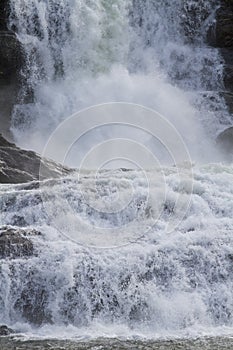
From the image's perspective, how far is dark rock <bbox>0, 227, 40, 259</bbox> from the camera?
10.1 m

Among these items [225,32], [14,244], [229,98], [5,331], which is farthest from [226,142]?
[5,331]

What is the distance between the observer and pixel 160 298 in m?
9.95

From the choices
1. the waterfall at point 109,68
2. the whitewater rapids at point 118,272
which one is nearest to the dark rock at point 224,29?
the waterfall at point 109,68

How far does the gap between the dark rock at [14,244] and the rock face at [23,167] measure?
4575mm

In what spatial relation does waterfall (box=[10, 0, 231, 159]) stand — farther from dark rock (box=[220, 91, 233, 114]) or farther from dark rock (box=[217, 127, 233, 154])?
dark rock (box=[217, 127, 233, 154])

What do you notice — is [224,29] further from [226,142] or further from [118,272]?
[118,272]

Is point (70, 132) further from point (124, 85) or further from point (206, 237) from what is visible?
point (206, 237)

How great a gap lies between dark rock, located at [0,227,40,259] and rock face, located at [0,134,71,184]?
15.0ft

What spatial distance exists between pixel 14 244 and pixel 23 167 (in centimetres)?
553

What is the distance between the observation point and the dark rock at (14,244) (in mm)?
10086

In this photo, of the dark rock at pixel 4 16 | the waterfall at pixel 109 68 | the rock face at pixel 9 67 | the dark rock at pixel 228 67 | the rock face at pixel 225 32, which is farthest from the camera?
the rock face at pixel 225 32

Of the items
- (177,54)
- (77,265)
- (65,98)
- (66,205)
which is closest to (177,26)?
(177,54)

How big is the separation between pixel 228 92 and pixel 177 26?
3937 mm

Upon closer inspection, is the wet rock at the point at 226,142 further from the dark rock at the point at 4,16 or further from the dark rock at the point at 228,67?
the dark rock at the point at 4,16
